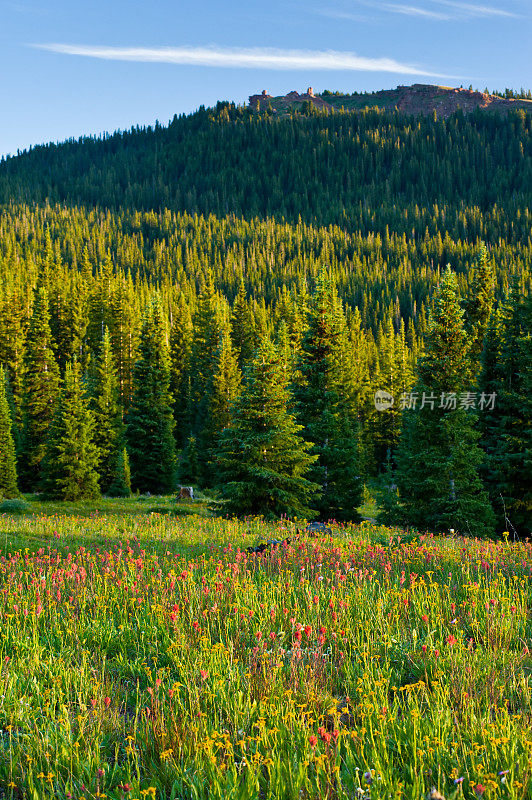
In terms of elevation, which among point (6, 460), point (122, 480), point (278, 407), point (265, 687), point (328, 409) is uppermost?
point (265, 687)

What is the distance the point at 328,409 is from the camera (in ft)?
78.3

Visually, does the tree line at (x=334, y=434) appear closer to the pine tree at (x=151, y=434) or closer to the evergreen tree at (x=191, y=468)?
the pine tree at (x=151, y=434)

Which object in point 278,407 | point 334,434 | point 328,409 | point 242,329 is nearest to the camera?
point 278,407

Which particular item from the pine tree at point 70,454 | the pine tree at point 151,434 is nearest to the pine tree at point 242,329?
the pine tree at point 151,434

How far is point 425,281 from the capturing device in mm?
150625

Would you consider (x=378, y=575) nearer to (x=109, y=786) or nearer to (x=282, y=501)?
(x=109, y=786)

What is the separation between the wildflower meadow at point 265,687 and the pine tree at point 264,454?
11.2 meters

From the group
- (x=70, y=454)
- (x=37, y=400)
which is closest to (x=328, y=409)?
(x=70, y=454)

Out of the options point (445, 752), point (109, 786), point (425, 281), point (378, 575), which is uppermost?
point (425, 281)

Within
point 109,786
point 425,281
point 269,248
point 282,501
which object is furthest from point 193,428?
point 269,248

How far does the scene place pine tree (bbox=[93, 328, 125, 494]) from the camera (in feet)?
125

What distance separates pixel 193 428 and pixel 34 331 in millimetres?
20187

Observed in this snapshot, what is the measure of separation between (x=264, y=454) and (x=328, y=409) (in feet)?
19.6

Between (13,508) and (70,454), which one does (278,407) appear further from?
(70,454)
